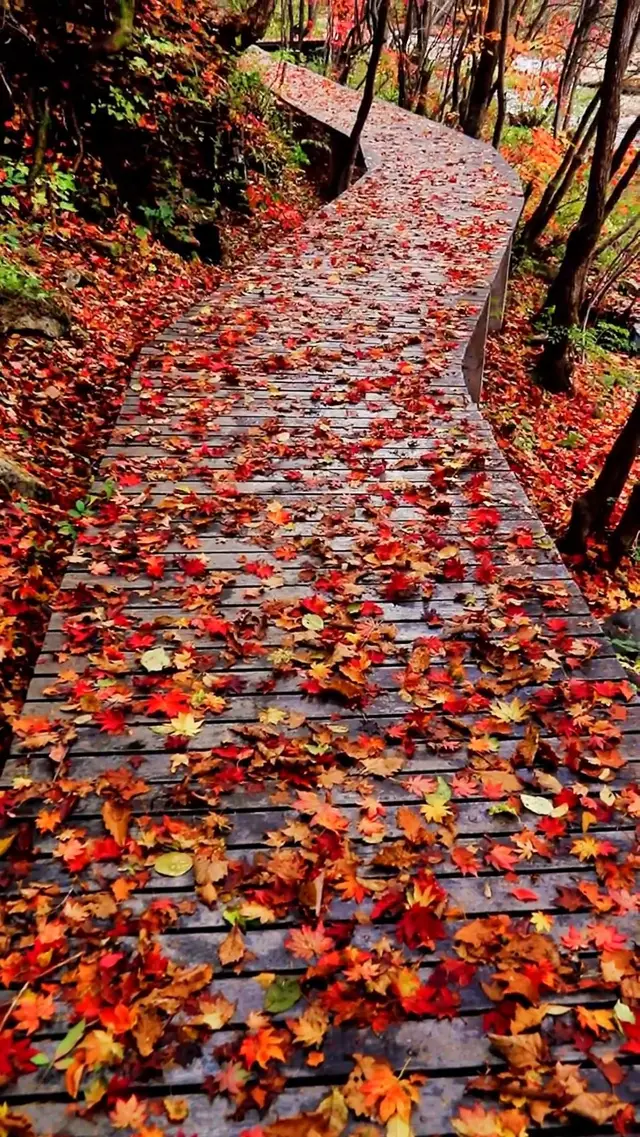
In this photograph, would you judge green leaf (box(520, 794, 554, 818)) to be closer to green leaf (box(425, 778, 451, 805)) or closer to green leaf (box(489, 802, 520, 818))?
green leaf (box(489, 802, 520, 818))

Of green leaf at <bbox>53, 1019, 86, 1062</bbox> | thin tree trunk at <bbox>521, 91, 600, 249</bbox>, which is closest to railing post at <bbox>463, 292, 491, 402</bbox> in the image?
green leaf at <bbox>53, 1019, 86, 1062</bbox>

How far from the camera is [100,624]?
3717 millimetres

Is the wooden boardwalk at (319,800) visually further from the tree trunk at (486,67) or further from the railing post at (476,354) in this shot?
the tree trunk at (486,67)

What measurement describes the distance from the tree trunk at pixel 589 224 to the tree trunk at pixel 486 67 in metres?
4.32

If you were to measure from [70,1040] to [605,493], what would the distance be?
5859mm

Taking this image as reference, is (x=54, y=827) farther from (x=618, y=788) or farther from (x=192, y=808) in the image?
(x=618, y=788)

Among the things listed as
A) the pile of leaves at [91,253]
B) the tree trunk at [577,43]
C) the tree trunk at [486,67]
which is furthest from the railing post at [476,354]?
the tree trunk at [577,43]

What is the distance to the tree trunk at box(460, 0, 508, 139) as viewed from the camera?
14.6 m

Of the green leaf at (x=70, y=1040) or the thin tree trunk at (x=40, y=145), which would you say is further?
the thin tree trunk at (x=40, y=145)

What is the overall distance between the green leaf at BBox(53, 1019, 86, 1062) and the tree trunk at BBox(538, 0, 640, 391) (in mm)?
10038

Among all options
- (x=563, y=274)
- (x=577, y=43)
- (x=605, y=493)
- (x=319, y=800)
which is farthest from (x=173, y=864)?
(x=577, y=43)

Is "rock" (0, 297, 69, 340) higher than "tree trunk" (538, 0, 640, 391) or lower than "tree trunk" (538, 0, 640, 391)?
lower

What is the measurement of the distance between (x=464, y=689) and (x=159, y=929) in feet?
5.30

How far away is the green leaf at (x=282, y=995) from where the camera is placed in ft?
7.52
